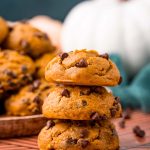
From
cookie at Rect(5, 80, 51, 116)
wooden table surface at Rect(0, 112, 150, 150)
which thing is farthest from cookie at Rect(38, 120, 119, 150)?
cookie at Rect(5, 80, 51, 116)

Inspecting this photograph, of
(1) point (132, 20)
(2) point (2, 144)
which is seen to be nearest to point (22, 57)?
(2) point (2, 144)

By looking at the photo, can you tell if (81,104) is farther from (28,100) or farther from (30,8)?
(30,8)

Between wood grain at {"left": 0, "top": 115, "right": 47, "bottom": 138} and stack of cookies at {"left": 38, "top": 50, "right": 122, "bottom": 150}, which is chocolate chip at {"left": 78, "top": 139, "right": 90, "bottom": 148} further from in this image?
wood grain at {"left": 0, "top": 115, "right": 47, "bottom": 138}

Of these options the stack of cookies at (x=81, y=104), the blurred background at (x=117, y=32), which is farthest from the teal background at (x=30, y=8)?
the stack of cookies at (x=81, y=104)

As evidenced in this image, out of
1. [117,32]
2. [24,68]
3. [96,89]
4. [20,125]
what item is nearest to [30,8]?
[117,32]

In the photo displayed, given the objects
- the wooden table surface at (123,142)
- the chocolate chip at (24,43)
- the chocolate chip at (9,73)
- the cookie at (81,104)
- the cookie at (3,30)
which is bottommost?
the wooden table surface at (123,142)

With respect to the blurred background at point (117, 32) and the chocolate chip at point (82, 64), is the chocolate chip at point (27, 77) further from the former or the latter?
the blurred background at point (117, 32)

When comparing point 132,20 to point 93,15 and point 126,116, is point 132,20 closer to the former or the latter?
point 93,15
